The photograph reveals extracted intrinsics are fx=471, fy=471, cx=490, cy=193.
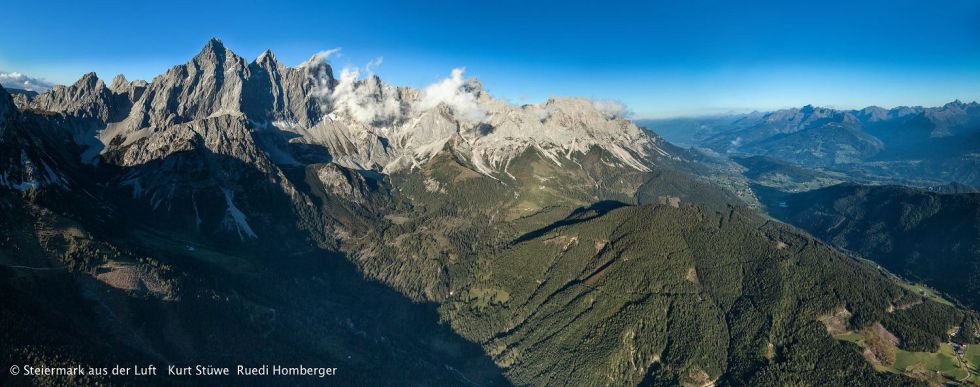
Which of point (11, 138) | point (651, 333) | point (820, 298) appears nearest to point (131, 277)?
point (11, 138)

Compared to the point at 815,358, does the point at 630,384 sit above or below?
below

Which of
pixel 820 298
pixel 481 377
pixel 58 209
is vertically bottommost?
pixel 481 377

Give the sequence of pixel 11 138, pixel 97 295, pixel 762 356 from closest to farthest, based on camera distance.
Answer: pixel 97 295
pixel 762 356
pixel 11 138

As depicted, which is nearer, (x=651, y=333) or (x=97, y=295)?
(x=97, y=295)

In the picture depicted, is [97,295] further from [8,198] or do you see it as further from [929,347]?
[929,347]

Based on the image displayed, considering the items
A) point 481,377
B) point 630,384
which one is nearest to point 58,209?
point 481,377

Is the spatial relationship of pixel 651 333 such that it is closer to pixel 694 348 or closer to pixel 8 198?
pixel 694 348

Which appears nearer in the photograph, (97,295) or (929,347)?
(97,295)

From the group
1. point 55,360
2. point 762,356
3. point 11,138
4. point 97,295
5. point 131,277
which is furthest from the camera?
point 11,138

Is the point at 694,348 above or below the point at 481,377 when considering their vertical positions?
above
